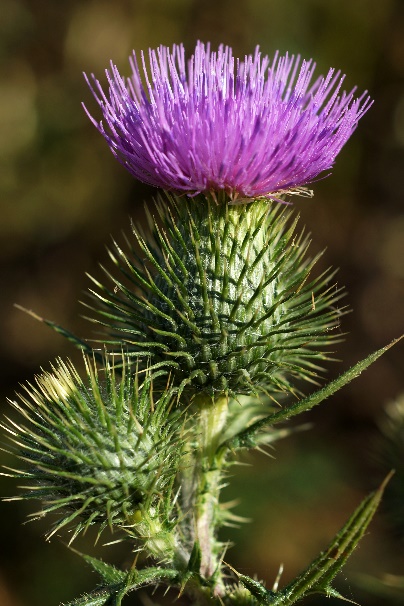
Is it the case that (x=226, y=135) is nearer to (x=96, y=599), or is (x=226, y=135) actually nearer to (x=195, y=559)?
Answer: (x=195, y=559)

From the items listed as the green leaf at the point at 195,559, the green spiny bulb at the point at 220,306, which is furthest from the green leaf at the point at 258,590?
the green spiny bulb at the point at 220,306

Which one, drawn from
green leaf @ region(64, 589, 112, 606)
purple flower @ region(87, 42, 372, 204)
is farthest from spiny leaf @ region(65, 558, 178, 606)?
purple flower @ region(87, 42, 372, 204)

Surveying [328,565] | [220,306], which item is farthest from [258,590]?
[220,306]

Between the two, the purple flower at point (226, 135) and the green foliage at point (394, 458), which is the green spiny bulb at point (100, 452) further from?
the green foliage at point (394, 458)

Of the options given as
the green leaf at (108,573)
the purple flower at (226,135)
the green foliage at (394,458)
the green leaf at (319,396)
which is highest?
the purple flower at (226,135)

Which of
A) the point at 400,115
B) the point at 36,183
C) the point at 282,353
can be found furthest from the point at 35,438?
the point at 400,115
